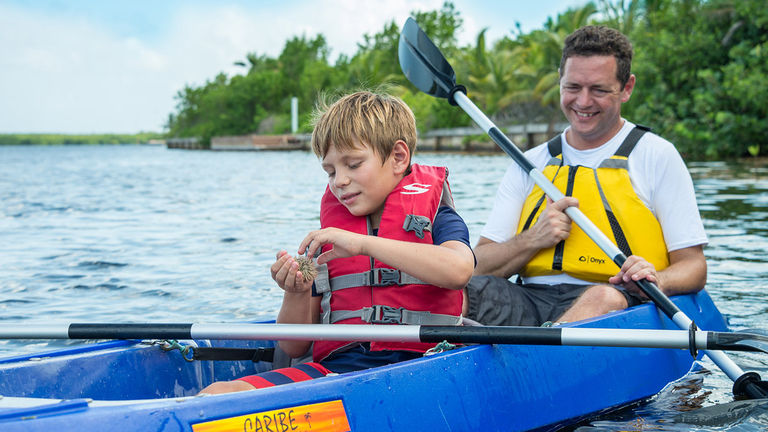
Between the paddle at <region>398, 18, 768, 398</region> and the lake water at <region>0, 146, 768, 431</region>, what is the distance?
6.2 inches

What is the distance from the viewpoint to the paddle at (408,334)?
217 centimetres

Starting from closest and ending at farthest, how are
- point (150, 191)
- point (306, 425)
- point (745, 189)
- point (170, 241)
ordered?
point (306, 425)
point (170, 241)
point (745, 189)
point (150, 191)

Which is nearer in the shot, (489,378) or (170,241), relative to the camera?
(489,378)

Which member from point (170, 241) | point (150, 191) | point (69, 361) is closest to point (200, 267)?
point (170, 241)

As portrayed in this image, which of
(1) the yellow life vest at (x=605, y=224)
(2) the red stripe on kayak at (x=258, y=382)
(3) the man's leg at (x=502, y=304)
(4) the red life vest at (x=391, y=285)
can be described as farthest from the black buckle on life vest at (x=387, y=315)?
(1) the yellow life vest at (x=605, y=224)

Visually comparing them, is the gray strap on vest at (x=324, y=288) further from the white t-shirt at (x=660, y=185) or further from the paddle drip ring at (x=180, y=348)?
the white t-shirt at (x=660, y=185)

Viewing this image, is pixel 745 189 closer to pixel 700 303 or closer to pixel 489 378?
pixel 700 303

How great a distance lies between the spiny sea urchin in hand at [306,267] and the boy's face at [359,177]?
0.24 metres

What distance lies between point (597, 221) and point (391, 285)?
1.21m

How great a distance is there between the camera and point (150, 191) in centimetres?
1602

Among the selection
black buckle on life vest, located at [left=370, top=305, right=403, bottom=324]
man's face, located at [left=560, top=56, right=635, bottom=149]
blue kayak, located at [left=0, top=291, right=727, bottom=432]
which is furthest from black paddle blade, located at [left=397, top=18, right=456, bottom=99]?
black buckle on life vest, located at [left=370, top=305, right=403, bottom=324]

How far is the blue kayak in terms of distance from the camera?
73.8 inches

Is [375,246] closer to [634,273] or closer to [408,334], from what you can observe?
[408,334]

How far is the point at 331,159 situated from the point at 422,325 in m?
0.54
